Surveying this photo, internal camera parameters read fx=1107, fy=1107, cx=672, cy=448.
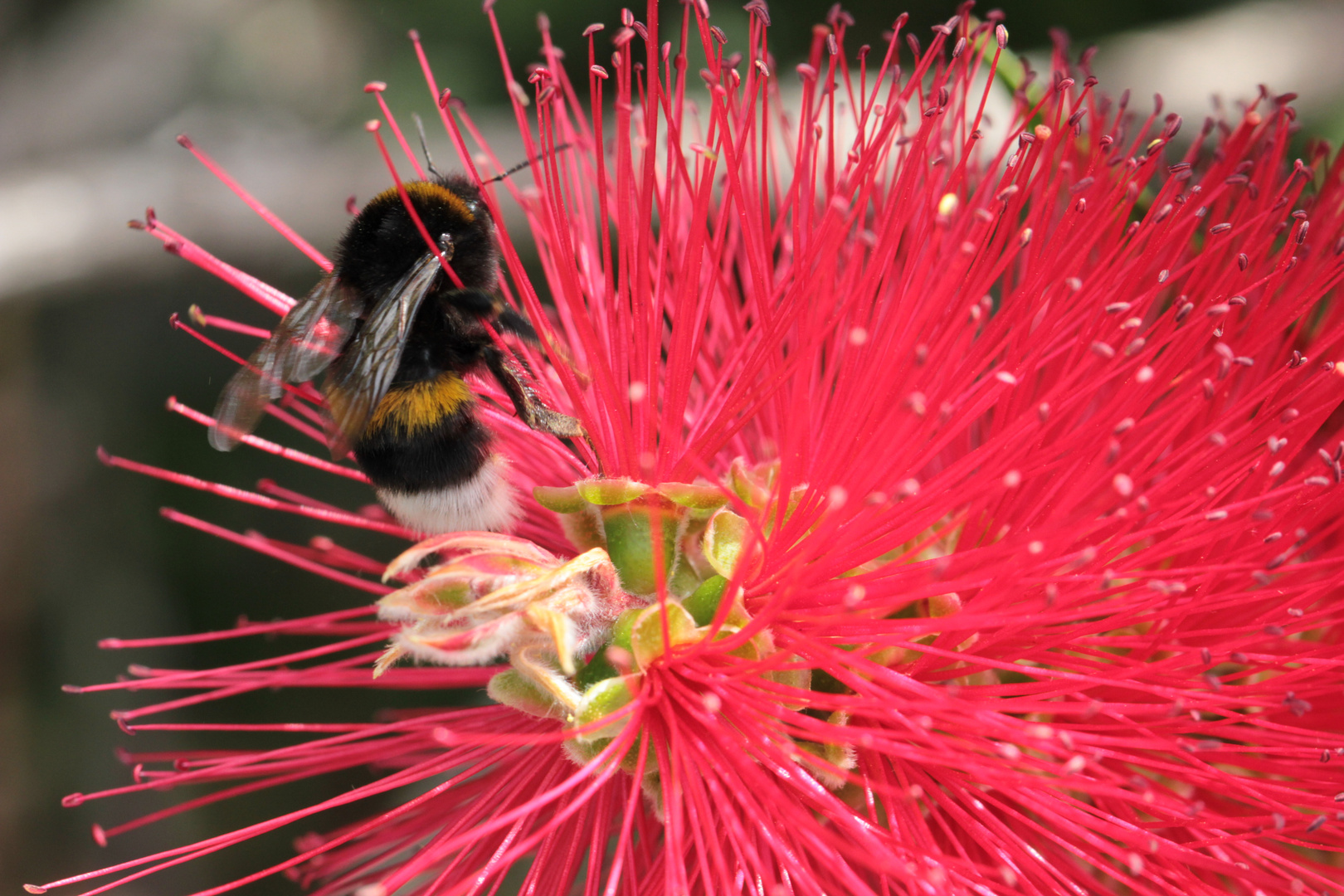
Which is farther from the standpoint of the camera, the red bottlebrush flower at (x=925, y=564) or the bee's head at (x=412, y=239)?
the bee's head at (x=412, y=239)

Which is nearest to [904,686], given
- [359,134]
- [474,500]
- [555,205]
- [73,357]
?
[474,500]

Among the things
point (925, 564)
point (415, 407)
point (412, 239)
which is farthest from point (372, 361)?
point (925, 564)

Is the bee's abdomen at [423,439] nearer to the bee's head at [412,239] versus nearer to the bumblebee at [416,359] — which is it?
the bumblebee at [416,359]

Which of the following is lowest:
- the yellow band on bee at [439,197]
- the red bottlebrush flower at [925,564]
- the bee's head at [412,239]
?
the red bottlebrush flower at [925,564]

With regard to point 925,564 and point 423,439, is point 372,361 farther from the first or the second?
point 925,564

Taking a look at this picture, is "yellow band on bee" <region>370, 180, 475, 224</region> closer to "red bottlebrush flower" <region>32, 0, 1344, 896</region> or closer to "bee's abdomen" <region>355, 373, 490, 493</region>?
"red bottlebrush flower" <region>32, 0, 1344, 896</region>

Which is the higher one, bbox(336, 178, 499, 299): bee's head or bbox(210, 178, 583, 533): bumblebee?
bbox(336, 178, 499, 299): bee's head

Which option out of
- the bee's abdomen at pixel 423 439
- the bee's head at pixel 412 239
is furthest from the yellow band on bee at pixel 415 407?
the bee's head at pixel 412 239

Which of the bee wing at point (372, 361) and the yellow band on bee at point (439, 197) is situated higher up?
the yellow band on bee at point (439, 197)

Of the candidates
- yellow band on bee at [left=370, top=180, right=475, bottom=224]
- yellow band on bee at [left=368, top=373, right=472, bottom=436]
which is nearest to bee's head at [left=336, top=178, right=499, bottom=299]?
yellow band on bee at [left=370, top=180, right=475, bottom=224]
